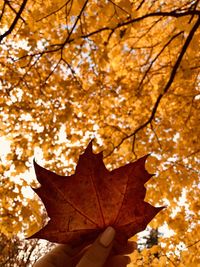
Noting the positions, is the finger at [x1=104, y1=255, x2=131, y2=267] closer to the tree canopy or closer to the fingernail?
the fingernail

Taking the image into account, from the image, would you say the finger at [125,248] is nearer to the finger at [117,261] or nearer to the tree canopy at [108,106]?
the finger at [117,261]

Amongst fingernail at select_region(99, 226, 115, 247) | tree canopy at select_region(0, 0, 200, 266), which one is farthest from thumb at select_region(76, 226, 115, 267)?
tree canopy at select_region(0, 0, 200, 266)

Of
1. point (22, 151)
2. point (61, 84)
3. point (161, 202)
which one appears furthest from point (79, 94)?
point (161, 202)

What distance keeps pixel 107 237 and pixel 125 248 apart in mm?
117

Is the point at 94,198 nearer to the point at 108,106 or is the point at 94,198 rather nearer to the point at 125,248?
the point at 125,248

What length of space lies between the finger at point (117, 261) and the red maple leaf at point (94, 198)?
0.09 metres

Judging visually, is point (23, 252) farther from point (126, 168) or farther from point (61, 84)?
point (126, 168)

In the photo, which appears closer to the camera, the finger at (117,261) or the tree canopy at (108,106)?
the finger at (117,261)

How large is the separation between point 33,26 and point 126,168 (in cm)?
361

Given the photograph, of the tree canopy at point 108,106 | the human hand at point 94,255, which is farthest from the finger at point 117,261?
the tree canopy at point 108,106

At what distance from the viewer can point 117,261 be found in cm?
94

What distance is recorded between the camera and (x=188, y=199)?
5.66 meters

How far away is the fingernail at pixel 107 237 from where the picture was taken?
867mm

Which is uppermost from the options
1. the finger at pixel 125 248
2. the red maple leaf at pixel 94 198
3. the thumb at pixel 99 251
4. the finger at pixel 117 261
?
the red maple leaf at pixel 94 198
